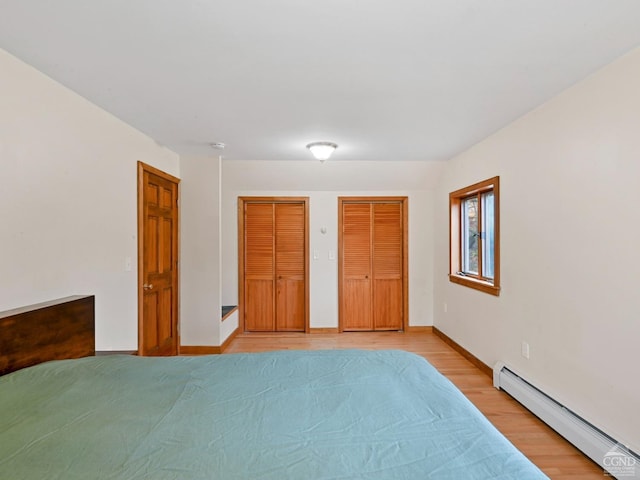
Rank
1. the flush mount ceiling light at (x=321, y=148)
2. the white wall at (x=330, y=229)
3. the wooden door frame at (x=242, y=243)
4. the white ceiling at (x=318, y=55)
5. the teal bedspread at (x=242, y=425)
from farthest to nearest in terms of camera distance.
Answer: the wooden door frame at (x=242, y=243)
the white wall at (x=330, y=229)
the flush mount ceiling light at (x=321, y=148)
the white ceiling at (x=318, y=55)
the teal bedspread at (x=242, y=425)

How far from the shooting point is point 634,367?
1.81 meters

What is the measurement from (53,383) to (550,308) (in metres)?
2.97

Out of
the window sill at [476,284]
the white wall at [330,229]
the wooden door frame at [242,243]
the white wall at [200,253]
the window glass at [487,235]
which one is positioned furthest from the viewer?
the wooden door frame at [242,243]

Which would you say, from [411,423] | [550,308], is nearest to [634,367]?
[550,308]

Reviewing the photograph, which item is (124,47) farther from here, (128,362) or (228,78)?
(128,362)

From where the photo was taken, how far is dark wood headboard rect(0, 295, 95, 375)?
155 centimetres

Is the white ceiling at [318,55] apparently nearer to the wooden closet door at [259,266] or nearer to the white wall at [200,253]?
the white wall at [200,253]

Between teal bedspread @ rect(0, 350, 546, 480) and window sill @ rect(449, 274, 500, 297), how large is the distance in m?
1.97

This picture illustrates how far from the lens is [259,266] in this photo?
16.2 ft

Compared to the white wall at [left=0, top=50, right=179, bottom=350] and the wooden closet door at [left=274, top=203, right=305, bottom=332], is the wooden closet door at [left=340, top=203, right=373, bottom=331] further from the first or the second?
the white wall at [left=0, top=50, right=179, bottom=350]

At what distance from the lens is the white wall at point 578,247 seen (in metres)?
1.85

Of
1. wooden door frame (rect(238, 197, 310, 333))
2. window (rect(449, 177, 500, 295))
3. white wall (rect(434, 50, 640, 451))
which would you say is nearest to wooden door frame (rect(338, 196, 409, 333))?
wooden door frame (rect(238, 197, 310, 333))

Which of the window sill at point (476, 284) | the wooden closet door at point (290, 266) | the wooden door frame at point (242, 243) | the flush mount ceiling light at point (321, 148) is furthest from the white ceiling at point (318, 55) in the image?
the wooden closet door at point (290, 266)

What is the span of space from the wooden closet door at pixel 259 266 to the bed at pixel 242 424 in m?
3.29
